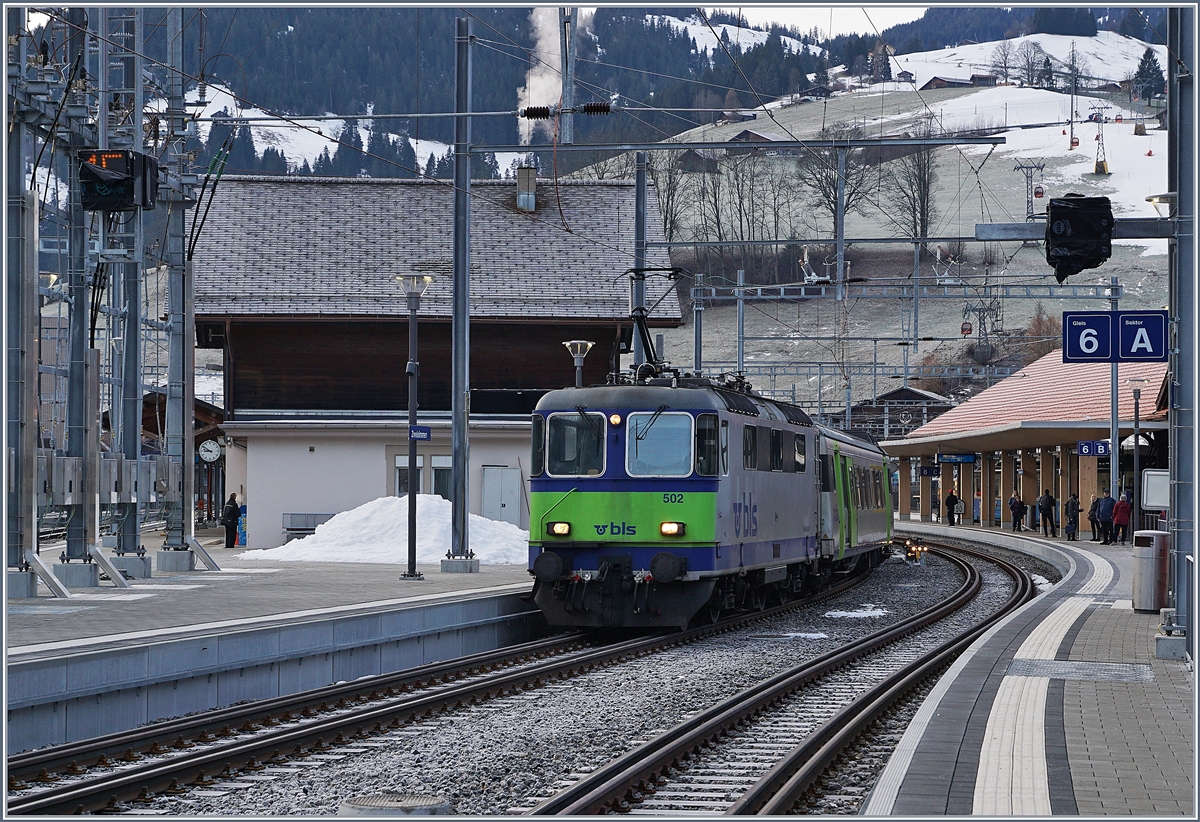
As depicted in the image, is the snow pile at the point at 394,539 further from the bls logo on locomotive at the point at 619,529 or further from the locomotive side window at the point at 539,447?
the bls logo on locomotive at the point at 619,529

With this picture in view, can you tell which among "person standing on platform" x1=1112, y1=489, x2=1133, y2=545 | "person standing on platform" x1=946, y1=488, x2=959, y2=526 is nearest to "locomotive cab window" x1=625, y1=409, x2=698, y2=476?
"person standing on platform" x1=1112, y1=489, x2=1133, y2=545

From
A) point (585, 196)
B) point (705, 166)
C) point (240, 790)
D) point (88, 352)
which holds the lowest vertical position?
point (240, 790)

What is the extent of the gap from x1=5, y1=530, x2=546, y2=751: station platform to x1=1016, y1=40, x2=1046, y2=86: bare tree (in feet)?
540

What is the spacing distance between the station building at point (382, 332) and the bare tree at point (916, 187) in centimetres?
6526

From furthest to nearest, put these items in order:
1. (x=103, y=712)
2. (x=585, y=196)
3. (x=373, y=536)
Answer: (x=585, y=196)
(x=373, y=536)
(x=103, y=712)

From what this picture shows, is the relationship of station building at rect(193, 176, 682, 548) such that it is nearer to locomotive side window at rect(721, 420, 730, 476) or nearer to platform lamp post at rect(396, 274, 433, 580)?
platform lamp post at rect(396, 274, 433, 580)

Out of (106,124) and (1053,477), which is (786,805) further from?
(1053,477)

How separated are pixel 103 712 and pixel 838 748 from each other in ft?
18.4

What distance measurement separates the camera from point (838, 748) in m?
10.2

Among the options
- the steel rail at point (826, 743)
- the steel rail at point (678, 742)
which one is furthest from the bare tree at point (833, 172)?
the steel rail at point (826, 743)

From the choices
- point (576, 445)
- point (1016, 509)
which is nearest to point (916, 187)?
point (1016, 509)

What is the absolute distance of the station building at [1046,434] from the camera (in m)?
Result: 42.0

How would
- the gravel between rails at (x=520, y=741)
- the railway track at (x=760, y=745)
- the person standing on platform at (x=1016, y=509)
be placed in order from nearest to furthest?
the railway track at (x=760, y=745), the gravel between rails at (x=520, y=741), the person standing on platform at (x=1016, y=509)

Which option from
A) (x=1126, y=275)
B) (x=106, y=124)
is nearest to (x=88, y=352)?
(x=106, y=124)
